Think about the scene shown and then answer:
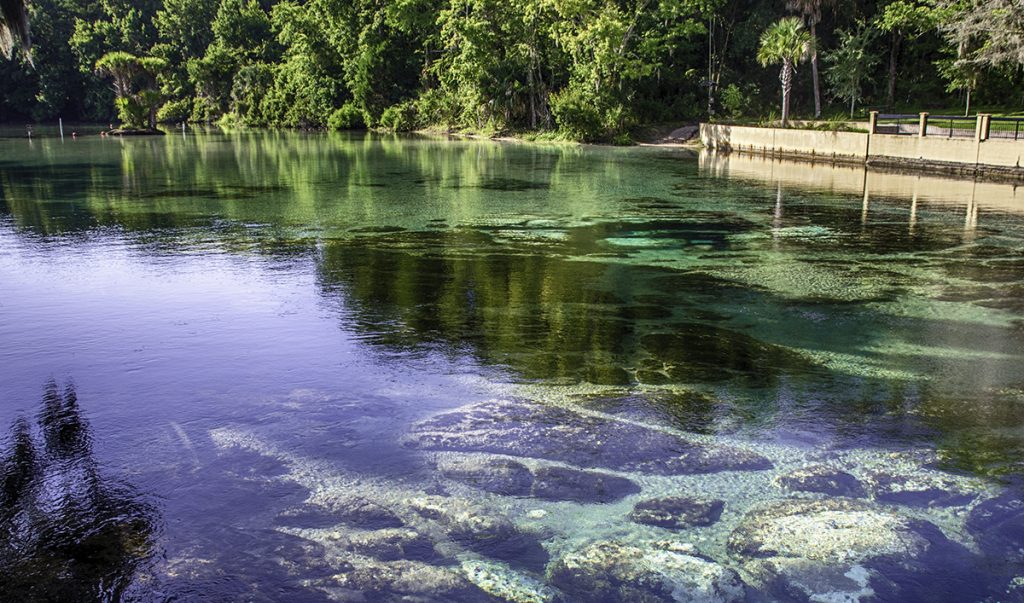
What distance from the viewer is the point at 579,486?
23.9ft

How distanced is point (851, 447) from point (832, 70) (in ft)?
157

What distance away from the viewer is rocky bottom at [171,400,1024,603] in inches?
232

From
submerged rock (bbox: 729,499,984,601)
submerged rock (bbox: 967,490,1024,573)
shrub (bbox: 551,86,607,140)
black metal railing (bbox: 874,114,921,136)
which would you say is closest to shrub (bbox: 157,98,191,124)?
shrub (bbox: 551,86,607,140)

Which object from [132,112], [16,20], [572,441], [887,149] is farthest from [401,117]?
[572,441]

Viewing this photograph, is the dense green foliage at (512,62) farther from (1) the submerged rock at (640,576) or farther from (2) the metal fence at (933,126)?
(1) the submerged rock at (640,576)

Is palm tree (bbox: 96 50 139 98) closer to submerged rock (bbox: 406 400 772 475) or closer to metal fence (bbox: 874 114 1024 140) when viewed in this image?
metal fence (bbox: 874 114 1024 140)

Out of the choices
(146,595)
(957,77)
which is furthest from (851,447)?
(957,77)

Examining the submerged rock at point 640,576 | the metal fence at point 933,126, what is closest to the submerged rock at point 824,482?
the submerged rock at point 640,576

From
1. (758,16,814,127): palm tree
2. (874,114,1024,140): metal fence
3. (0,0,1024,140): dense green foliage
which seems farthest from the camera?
(0,0,1024,140): dense green foliage

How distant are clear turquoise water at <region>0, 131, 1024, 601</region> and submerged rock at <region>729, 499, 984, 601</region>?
211 mm

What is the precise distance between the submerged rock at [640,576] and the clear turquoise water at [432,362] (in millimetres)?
153

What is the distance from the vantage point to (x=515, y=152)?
49000 mm

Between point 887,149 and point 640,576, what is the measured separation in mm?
34639

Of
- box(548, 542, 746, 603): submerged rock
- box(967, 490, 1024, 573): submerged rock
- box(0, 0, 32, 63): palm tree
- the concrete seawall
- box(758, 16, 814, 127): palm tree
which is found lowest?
box(548, 542, 746, 603): submerged rock
